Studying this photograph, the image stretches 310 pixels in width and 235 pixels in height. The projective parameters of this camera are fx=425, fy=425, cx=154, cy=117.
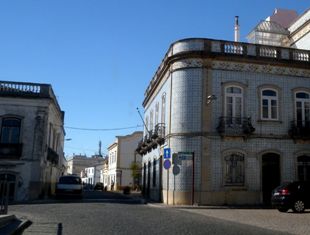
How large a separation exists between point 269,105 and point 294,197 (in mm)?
8536

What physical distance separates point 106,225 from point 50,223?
1.91m

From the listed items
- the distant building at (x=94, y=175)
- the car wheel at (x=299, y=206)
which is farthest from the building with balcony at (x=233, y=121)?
the distant building at (x=94, y=175)

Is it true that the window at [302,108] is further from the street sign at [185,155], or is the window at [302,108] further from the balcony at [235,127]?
the street sign at [185,155]

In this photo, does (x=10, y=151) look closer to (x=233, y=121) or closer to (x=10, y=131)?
(x=10, y=131)

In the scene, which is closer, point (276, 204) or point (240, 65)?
point (276, 204)

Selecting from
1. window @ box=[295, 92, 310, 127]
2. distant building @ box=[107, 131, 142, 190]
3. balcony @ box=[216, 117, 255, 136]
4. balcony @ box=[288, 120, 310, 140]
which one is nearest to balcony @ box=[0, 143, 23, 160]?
balcony @ box=[216, 117, 255, 136]

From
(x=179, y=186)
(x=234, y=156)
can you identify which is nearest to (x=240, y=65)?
(x=234, y=156)

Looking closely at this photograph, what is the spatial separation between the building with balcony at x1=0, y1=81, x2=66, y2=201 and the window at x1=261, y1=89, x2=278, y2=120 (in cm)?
1508

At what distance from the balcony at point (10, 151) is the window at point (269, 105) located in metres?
16.9

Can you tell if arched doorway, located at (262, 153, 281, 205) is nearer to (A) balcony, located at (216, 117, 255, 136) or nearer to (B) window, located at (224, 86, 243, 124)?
(A) balcony, located at (216, 117, 255, 136)

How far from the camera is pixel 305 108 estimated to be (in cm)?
2772

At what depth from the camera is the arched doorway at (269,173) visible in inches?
1044

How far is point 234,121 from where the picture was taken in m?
26.3

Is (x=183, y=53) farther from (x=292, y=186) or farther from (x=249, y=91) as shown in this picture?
(x=292, y=186)
